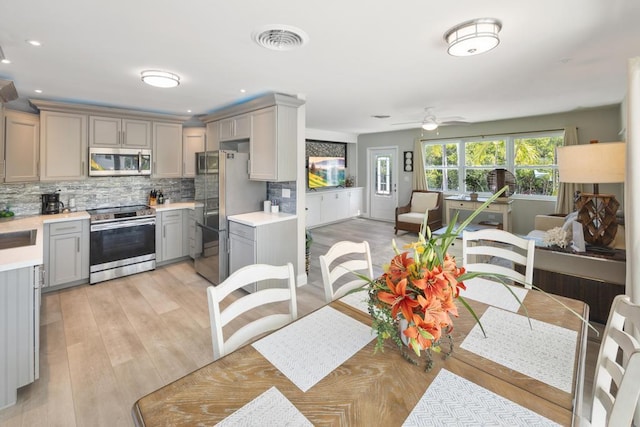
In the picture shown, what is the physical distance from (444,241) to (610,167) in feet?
6.86

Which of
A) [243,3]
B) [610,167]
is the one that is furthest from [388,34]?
[610,167]

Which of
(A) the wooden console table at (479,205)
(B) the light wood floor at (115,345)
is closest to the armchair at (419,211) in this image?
(A) the wooden console table at (479,205)

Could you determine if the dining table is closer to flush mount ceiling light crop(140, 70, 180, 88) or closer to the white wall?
flush mount ceiling light crop(140, 70, 180, 88)

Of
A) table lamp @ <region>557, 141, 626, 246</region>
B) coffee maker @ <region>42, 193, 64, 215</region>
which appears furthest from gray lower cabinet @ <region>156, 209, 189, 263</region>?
table lamp @ <region>557, 141, 626, 246</region>

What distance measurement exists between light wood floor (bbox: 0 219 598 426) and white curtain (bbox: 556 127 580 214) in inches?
147

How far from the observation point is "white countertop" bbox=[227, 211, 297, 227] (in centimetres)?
337

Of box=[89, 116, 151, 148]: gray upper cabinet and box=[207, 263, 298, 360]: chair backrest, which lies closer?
box=[207, 263, 298, 360]: chair backrest

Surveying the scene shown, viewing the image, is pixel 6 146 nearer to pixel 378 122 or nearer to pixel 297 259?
pixel 297 259

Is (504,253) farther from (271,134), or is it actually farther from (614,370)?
(271,134)

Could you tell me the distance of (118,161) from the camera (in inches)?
168

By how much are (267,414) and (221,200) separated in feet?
10.1

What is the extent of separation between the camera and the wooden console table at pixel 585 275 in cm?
250

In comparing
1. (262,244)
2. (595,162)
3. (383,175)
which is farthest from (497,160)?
(262,244)

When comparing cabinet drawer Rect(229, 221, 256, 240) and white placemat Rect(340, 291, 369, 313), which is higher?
cabinet drawer Rect(229, 221, 256, 240)
